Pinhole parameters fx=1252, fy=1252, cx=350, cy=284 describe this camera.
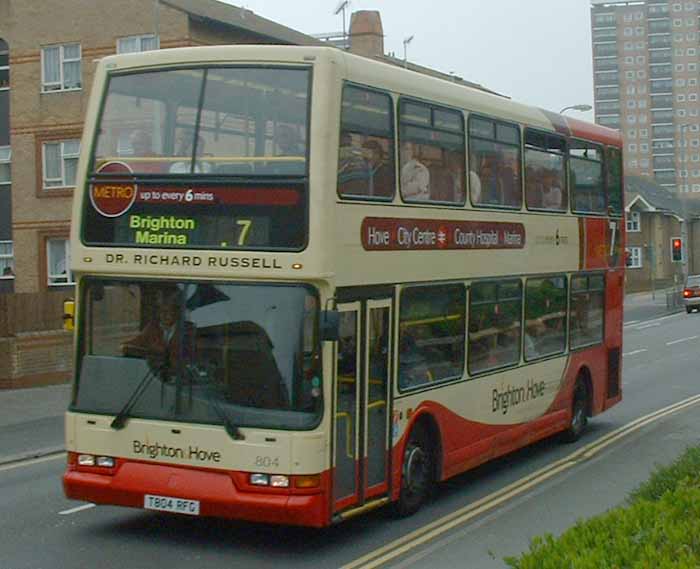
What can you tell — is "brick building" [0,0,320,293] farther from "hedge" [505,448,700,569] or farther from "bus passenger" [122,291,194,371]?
"hedge" [505,448,700,569]

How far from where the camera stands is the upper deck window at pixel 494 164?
13000 millimetres

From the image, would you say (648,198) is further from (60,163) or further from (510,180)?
(510,180)

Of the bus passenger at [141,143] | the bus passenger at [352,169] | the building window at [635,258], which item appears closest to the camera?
the bus passenger at [352,169]

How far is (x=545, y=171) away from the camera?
15.1 metres

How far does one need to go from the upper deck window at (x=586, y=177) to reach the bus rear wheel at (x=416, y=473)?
17.5ft

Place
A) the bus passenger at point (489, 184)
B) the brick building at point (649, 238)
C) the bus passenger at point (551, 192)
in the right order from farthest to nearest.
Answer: the brick building at point (649, 238) < the bus passenger at point (551, 192) < the bus passenger at point (489, 184)

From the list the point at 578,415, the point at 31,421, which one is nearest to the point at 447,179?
the point at 578,415

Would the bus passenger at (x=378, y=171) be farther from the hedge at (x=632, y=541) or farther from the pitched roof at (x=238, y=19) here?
the pitched roof at (x=238, y=19)

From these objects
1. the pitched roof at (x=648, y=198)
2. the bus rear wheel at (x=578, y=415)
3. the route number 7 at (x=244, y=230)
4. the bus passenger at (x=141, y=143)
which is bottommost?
the bus rear wheel at (x=578, y=415)

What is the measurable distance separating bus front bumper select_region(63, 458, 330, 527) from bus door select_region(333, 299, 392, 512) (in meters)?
0.42

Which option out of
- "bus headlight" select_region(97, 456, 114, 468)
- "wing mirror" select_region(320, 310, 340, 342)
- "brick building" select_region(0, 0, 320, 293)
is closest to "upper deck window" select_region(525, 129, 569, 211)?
"wing mirror" select_region(320, 310, 340, 342)

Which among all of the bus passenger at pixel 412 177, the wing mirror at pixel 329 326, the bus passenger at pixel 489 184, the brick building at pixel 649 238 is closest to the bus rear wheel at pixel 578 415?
the bus passenger at pixel 489 184

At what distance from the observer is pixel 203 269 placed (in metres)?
9.90

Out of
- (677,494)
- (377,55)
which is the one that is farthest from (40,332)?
(377,55)
